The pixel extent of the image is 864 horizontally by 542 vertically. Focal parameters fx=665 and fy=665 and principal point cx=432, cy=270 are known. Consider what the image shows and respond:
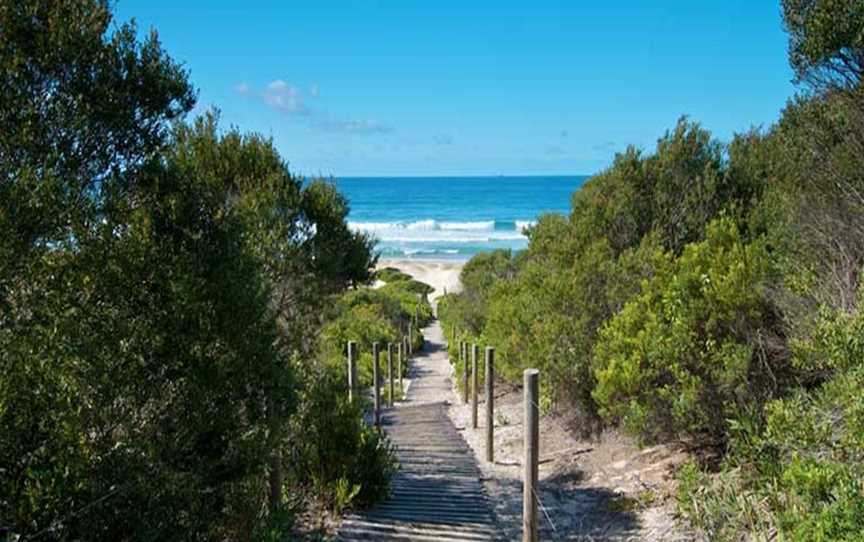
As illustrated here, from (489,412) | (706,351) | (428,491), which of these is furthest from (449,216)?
(706,351)

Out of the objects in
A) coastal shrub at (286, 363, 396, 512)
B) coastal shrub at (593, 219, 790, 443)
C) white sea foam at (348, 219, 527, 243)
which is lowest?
coastal shrub at (286, 363, 396, 512)

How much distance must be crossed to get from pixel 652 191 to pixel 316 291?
5523mm

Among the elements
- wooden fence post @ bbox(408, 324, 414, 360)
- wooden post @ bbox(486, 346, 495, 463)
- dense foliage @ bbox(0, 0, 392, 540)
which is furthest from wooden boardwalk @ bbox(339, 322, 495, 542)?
wooden fence post @ bbox(408, 324, 414, 360)

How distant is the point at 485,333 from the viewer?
15578 mm

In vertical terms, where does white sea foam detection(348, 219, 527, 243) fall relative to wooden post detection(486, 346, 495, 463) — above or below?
above

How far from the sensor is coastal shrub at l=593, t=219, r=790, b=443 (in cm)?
654

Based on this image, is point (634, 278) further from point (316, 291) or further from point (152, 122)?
point (152, 122)

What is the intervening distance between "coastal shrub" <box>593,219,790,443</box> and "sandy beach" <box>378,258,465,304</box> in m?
34.1

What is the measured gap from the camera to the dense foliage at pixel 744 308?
4.75 m

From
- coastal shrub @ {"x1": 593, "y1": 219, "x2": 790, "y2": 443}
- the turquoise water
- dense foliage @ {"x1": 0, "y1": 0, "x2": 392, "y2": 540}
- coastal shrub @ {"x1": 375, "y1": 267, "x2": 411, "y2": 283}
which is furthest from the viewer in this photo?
the turquoise water

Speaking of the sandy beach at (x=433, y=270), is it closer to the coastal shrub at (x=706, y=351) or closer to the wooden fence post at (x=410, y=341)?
the wooden fence post at (x=410, y=341)

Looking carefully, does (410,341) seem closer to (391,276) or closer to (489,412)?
(489,412)

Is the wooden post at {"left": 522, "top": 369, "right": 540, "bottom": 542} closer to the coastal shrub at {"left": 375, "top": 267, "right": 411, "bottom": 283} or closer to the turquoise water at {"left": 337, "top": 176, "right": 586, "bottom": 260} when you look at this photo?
the coastal shrub at {"left": 375, "top": 267, "right": 411, "bottom": 283}

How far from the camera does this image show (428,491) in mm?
7777
